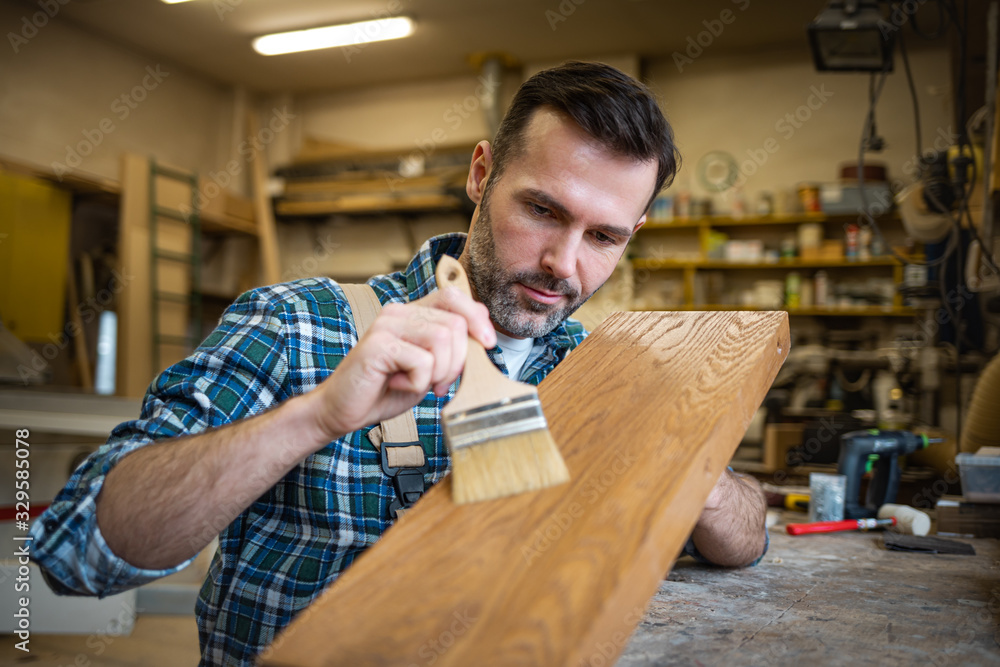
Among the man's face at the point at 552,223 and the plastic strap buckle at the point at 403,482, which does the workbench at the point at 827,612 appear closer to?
the plastic strap buckle at the point at 403,482

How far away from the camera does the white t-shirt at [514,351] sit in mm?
1525

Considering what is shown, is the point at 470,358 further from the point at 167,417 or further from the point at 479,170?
the point at 479,170

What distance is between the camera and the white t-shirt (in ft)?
5.00

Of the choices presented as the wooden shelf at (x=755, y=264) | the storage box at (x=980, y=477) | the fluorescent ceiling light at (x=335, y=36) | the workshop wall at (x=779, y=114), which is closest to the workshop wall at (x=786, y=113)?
the workshop wall at (x=779, y=114)

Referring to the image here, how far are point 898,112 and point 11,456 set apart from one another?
691cm

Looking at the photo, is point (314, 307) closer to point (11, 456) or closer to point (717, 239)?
point (11, 456)

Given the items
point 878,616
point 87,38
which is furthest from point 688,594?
point 87,38

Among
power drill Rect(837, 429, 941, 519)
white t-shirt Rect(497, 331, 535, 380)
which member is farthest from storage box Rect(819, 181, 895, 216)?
white t-shirt Rect(497, 331, 535, 380)

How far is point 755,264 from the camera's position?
6363 millimetres

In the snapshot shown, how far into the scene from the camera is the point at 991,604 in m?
1.23

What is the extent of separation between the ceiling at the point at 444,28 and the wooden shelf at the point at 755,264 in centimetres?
200

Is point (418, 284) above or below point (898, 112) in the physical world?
below

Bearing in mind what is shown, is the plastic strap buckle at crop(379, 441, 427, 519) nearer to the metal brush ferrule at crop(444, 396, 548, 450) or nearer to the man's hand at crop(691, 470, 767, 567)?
the metal brush ferrule at crop(444, 396, 548, 450)

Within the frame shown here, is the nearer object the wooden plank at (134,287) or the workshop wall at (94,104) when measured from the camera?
the wooden plank at (134,287)
